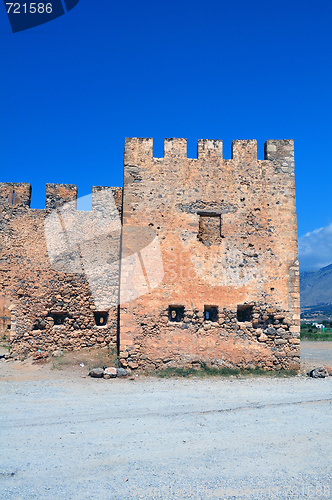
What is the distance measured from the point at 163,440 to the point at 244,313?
6.42 meters

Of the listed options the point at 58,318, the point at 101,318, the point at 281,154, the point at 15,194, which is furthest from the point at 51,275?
the point at 281,154

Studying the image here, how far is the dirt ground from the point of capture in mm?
4766

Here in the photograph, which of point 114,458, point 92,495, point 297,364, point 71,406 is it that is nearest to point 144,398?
point 71,406

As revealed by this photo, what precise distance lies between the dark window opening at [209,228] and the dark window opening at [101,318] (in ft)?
12.3

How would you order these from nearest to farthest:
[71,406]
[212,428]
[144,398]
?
[212,428]
[71,406]
[144,398]

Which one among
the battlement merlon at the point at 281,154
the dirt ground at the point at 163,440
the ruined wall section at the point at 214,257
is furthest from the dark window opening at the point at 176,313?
the battlement merlon at the point at 281,154

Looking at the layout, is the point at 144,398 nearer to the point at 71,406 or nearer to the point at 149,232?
the point at 71,406

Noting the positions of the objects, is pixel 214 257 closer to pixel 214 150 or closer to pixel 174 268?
pixel 174 268

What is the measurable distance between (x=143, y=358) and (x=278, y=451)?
6.02 metres

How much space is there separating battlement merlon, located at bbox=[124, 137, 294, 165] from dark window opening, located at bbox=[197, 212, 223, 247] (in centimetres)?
171

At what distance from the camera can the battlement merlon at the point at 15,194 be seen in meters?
13.4

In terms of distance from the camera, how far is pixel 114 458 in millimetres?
5512

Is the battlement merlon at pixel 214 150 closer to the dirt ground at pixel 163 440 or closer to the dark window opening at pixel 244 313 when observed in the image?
the dark window opening at pixel 244 313

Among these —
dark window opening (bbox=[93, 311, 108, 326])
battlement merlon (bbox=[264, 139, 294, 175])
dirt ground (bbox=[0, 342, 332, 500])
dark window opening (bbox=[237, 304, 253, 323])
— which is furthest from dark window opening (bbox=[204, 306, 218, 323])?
battlement merlon (bbox=[264, 139, 294, 175])
